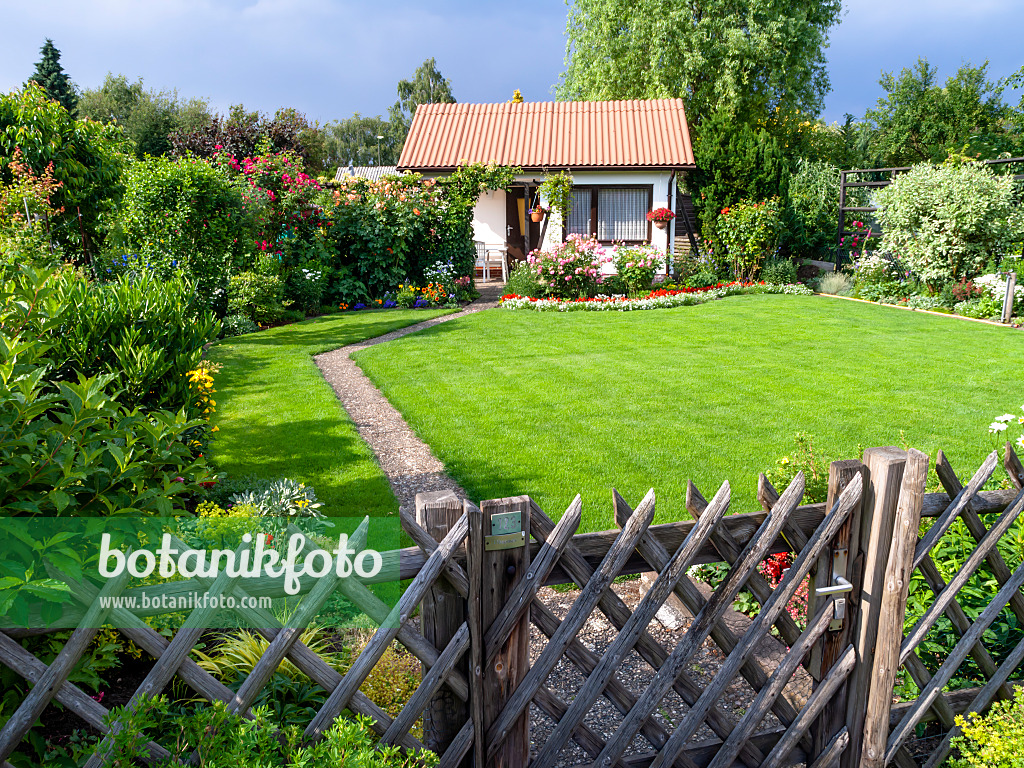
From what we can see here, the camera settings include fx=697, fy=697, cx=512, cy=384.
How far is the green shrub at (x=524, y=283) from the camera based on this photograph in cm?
1620

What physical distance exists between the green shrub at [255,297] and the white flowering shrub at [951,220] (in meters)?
13.9

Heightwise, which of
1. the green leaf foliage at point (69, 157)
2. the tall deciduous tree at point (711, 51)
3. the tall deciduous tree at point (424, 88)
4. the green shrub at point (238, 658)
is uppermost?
the tall deciduous tree at point (424, 88)

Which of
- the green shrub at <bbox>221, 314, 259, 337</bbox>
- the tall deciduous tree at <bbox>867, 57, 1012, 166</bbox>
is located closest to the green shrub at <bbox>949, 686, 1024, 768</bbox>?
the green shrub at <bbox>221, 314, 259, 337</bbox>

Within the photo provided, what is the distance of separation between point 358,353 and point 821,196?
1704cm

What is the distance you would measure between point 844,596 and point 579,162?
19.2 meters

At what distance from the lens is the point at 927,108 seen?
29969 mm

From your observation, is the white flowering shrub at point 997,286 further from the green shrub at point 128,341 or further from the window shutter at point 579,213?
the green shrub at point 128,341

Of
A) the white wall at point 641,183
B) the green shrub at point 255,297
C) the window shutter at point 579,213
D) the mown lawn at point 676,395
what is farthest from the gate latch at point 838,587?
the window shutter at point 579,213

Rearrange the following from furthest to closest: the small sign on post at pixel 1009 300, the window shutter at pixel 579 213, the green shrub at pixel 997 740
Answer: the window shutter at pixel 579 213, the small sign on post at pixel 1009 300, the green shrub at pixel 997 740

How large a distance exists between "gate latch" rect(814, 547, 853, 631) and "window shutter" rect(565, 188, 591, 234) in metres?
19.0

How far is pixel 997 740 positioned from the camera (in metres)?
2.25

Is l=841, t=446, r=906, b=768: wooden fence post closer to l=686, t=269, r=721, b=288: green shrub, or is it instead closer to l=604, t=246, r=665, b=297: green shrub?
l=604, t=246, r=665, b=297: green shrub

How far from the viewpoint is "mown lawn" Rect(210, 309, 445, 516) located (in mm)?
5473

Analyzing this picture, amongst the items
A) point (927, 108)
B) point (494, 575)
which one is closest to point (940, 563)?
point (494, 575)
